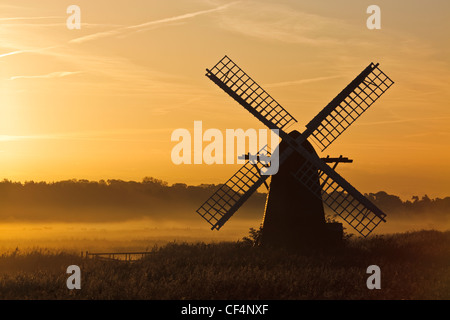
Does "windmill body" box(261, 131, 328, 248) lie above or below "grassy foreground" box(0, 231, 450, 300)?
above

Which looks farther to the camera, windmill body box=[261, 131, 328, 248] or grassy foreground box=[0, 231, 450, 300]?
windmill body box=[261, 131, 328, 248]

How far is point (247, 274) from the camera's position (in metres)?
21.0

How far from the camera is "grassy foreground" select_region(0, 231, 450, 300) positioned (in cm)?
1866

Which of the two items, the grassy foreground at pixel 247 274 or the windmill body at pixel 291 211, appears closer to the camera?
the grassy foreground at pixel 247 274

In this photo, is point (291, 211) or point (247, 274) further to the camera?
point (291, 211)

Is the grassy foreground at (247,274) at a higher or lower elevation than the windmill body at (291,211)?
lower

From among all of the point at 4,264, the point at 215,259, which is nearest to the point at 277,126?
the point at 215,259

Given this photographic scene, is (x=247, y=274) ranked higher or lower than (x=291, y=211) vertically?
lower

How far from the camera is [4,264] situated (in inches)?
1153

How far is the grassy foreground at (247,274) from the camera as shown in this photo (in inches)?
734
